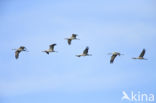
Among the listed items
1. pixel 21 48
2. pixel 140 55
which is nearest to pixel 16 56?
pixel 21 48

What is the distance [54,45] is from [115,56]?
1025 cm

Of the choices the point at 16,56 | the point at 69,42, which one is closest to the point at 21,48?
the point at 16,56

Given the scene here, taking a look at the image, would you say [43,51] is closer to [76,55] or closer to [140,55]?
[76,55]

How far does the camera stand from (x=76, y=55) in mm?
149250

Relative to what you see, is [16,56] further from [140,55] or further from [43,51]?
[140,55]

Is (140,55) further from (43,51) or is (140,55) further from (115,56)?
(43,51)

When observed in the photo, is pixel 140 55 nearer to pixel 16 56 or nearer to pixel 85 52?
pixel 85 52

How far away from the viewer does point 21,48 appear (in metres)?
147

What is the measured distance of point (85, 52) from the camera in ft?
487

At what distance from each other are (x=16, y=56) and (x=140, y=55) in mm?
20252

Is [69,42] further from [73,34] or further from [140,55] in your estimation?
[140,55]

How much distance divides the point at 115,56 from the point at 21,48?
15550mm

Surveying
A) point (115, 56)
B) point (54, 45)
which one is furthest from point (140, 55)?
point (54, 45)

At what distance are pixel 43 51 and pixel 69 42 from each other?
25.9ft
